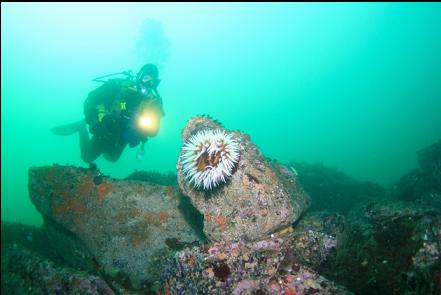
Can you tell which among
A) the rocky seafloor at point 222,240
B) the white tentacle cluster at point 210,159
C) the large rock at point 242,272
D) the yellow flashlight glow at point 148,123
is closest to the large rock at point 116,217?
the rocky seafloor at point 222,240

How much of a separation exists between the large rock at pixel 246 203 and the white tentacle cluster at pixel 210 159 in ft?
0.51

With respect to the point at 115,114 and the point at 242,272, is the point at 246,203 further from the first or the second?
the point at 115,114

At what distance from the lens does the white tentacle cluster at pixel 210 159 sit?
4.50 m

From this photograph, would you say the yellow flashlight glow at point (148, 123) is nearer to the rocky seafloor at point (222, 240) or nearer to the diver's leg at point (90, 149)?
the diver's leg at point (90, 149)

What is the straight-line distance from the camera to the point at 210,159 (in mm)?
4539

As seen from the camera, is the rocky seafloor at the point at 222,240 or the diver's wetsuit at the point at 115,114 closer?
the rocky seafloor at the point at 222,240

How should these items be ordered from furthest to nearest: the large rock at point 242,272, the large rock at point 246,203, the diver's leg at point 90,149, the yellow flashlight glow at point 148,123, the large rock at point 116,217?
the diver's leg at point 90,149
the yellow flashlight glow at point 148,123
the large rock at point 116,217
the large rock at point 246,203
the large rock at point 242,272

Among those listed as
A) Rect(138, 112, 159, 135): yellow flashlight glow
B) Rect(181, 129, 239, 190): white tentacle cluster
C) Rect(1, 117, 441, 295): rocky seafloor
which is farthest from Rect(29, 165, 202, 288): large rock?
Rect(138, 112, 159, 135): yellow flashlight glow

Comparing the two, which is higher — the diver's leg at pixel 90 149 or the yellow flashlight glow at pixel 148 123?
the yellow flashlight glow at pixel 148 123

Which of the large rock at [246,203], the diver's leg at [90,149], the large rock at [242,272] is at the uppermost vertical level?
Result: the large rock at [246,203]

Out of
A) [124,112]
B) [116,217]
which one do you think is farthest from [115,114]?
[116,217]

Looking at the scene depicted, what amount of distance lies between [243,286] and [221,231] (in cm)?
119

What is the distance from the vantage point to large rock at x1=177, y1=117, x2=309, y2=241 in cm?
446

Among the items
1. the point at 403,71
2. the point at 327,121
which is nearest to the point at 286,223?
the point at 327,121
